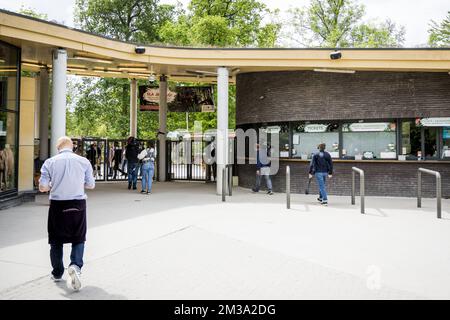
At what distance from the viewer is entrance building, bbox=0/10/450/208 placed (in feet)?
42.4

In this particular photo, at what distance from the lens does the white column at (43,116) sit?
1719 cm

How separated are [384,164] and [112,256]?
1044 cm

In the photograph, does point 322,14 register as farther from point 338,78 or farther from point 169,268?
point 169,268

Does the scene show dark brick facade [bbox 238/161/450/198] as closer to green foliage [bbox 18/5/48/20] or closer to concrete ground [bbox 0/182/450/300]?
concrete ground [bbox 0/182/450/300]

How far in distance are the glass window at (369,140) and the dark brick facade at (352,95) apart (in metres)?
0.35

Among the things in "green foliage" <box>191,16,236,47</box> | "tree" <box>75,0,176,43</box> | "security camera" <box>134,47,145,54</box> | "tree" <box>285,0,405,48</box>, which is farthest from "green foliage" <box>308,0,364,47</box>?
"security camera" <box>134,47,145,54</box>

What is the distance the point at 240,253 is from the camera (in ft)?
21.7

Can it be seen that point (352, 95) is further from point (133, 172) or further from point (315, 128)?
point (133, 172)

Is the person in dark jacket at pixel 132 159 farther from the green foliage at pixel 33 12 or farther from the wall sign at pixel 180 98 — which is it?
the green foliage at pixel 33 12

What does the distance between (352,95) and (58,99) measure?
9.04 meters

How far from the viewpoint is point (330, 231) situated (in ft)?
27.7

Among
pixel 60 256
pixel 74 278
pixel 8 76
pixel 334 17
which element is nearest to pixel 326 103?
pixel 8 76

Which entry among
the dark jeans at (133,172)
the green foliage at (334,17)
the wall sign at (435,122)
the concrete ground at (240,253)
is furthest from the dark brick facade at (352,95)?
the green foliage at (334,17)
